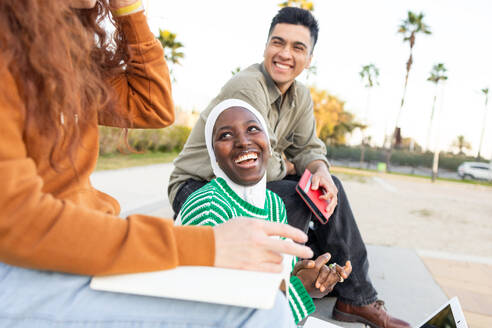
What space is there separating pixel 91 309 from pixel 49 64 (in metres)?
0.56

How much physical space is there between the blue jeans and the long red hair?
285mm

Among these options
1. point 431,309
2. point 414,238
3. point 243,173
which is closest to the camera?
point 243,173

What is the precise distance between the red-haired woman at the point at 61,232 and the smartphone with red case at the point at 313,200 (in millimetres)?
1175

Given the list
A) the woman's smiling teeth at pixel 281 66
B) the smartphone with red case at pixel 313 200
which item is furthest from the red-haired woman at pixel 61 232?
the woman's smiling teeth at pixel 281 66

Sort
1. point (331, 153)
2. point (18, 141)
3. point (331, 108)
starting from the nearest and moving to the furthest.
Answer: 1. point (18, 141)
2. point (331, 108)
3. point (331, 153)

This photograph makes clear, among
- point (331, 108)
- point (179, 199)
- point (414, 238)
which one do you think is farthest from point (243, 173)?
point (331, 108)

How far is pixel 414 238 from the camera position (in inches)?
191

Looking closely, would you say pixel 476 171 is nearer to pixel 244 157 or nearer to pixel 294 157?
pixel 294 157

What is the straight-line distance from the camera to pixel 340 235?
225cm

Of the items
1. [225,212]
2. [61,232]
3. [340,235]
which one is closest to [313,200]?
[340,235]

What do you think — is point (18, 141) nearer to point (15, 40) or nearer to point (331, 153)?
point (15, 40)

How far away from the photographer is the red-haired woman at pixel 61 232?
747 mm

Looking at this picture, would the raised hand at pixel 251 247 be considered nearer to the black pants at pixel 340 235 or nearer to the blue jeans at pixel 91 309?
the blue jeans at pixel 91 309

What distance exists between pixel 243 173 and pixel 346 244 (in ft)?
2.89
